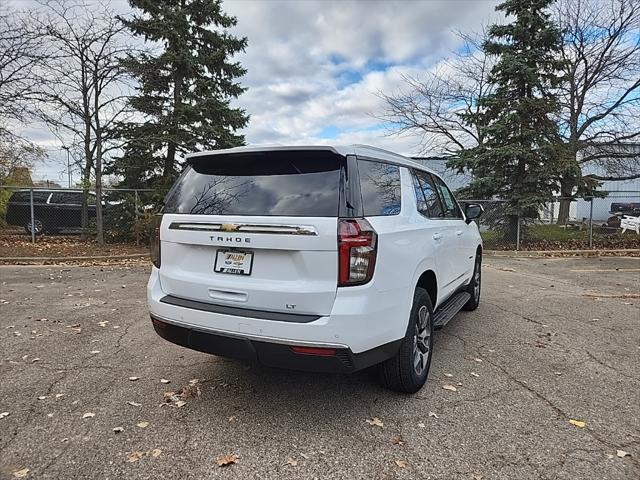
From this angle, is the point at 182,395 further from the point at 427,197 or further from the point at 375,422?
the point at 427,197

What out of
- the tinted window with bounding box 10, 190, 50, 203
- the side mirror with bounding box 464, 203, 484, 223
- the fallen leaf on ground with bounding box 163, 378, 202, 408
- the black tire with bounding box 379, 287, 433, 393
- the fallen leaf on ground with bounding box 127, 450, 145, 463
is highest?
the tinted window with bounding box 10, 190, 50, 203

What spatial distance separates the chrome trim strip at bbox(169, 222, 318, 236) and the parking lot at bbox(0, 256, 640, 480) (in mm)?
1271

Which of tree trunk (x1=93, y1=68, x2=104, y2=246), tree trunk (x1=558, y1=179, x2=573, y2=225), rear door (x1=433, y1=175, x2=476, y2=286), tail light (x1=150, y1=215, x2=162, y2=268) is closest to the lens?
tail light (x1=150, y1=215, x2=162, y2=268)

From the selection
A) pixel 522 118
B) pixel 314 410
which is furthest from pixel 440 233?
pixel 522 118

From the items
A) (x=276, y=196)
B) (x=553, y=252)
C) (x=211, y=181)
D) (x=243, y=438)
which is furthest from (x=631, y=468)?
(x=553, y=252)

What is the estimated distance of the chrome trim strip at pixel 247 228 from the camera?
2.66m

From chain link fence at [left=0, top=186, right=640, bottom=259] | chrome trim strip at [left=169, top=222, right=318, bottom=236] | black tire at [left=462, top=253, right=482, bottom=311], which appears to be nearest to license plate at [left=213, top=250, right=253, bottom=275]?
chrome trim strip at [left=169, top=222, right=318, bottom=236]

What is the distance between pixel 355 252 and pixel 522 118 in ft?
42.7

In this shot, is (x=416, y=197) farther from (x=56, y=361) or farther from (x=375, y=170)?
(x=56, y=361)

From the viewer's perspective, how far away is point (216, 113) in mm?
14453

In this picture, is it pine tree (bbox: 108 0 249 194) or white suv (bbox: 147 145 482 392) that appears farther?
pine tree (bbox: 108 0 249 194)

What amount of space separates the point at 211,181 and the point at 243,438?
1.74m

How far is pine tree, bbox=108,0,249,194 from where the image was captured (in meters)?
13.3

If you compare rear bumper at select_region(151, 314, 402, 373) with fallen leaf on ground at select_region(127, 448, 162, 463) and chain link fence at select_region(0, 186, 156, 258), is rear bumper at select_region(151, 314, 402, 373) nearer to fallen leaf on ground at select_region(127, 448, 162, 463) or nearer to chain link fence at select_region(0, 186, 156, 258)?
fallen leaf on ground at select_region(127, 448, 162, 463)
